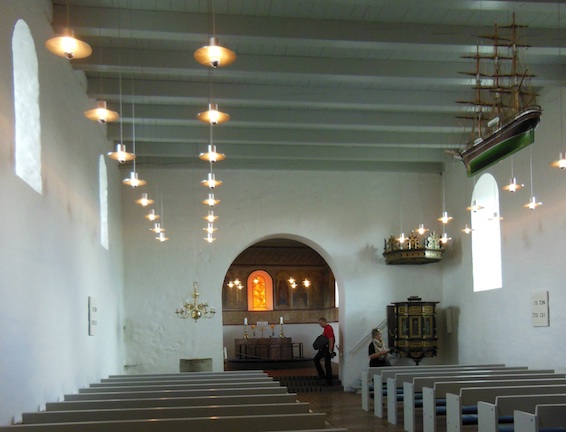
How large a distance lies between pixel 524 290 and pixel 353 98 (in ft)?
17.5

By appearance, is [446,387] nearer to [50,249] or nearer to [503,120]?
[503,120]

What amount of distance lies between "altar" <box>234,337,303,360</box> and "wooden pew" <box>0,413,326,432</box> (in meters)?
18.8

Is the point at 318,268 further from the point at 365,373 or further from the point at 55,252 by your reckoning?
the point at 55,252

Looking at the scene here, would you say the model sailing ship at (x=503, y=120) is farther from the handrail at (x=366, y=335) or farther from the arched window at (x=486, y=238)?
the handrail at (x=366, y=335)

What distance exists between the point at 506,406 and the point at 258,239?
11.2 m

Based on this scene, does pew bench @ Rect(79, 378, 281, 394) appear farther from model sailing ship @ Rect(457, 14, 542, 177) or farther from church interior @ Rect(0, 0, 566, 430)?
model sailing ship @ Rect(457, 14, 542, 177)

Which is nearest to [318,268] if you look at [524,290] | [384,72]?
[524,290]

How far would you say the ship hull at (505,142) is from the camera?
8281 mm

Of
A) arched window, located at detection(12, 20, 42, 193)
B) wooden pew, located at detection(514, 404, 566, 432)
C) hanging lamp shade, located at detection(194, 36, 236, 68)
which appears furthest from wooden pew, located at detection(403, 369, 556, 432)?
hanging lamp shade, located at detection(194, 36, 236, 68)

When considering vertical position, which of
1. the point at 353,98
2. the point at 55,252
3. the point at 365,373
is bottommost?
the point at 365,373

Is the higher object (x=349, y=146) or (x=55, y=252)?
(x=349, y=146)

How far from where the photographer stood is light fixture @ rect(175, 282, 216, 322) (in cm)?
1544

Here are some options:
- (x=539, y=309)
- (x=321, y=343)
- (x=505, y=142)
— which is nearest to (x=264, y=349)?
(x=321, y=343)

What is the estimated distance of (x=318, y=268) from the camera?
91.7 ft
